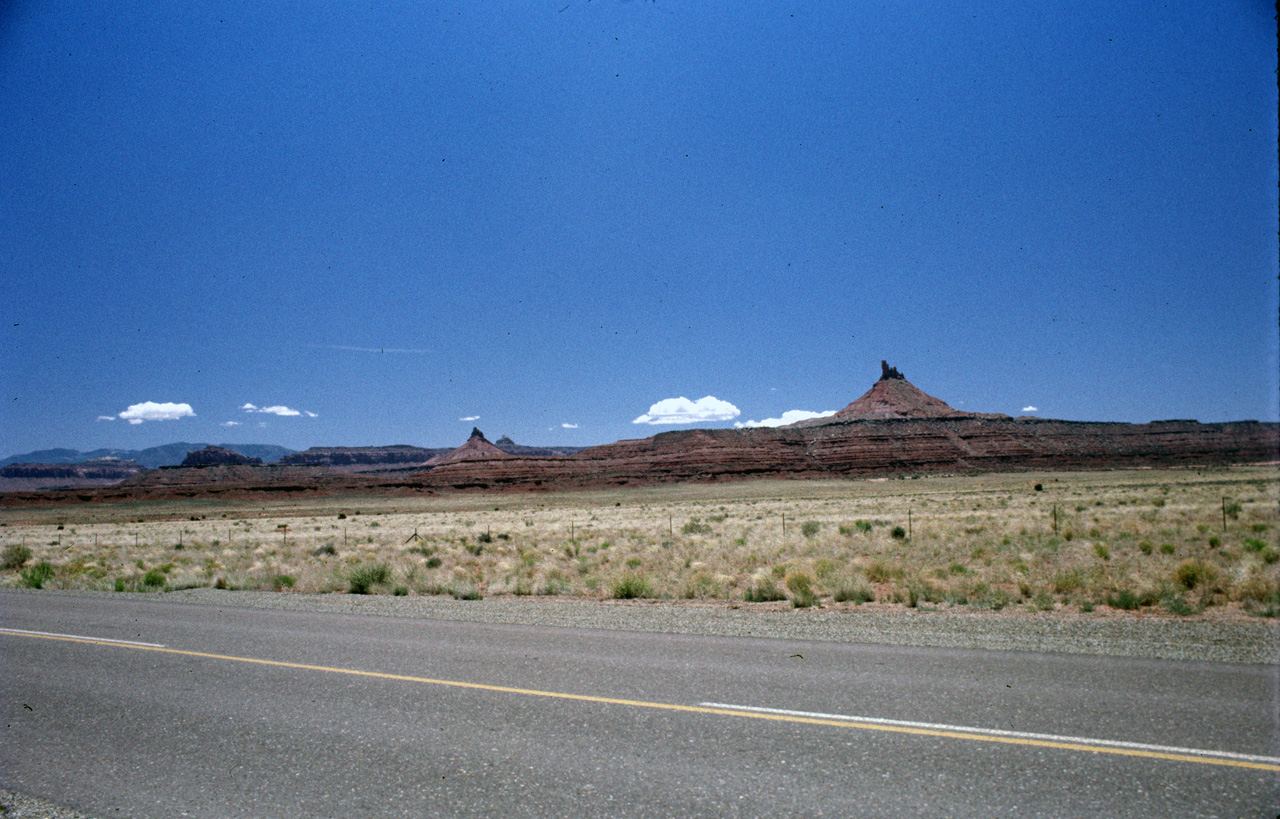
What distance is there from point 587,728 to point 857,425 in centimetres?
12265

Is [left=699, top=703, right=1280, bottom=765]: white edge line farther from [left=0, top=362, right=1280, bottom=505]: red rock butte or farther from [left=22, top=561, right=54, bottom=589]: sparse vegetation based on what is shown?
[left=0, top=362, right=1280, bottom=505]: red rock butte

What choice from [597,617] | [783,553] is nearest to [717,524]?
[783,553]

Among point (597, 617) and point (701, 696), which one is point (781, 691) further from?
point (597, 617)

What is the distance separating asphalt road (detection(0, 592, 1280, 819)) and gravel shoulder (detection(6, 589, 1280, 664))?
79 centimetres

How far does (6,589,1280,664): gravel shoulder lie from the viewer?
27.0 feet

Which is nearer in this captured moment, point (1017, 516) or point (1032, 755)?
point (1032, 755)

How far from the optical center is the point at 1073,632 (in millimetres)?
9305

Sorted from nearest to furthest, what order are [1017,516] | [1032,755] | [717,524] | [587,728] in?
[1032,755]
[587,728]
[1017,516]
[717,524]

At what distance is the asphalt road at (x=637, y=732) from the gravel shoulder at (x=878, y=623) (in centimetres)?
79

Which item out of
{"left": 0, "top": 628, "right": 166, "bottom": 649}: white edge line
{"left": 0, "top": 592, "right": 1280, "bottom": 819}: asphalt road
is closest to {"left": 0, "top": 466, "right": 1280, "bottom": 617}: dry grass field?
{"left": 0, "top": 592, "right": 1280, "bottom": 819}: asphalt road

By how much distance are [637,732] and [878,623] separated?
239 inches

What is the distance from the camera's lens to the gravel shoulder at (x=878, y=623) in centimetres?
822

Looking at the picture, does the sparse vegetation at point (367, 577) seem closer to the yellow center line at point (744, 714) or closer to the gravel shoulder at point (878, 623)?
the gravel shoulder at point (878, 623)

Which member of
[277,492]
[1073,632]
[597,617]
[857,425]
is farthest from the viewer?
[857,425]
